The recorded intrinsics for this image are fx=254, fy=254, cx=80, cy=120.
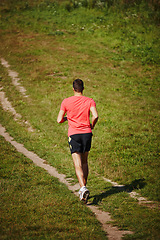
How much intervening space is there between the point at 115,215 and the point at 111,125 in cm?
833

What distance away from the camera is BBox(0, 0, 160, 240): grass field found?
20.5 ft

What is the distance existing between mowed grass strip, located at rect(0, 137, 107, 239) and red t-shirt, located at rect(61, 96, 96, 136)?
67.2 inches

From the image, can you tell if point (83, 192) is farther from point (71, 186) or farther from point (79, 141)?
point (71, 186)

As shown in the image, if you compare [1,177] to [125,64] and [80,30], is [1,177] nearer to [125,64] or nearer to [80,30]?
[125,64]

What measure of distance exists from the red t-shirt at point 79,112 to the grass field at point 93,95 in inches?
69.3

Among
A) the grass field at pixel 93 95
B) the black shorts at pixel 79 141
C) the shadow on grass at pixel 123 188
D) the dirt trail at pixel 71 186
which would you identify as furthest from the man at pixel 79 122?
the shadow on grass at pixel 123 188

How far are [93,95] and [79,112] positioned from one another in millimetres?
12229

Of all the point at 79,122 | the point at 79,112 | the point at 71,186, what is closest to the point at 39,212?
the point at 79,122

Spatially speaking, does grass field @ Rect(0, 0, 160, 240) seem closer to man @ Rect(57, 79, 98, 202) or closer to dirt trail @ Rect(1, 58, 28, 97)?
dirt trail @ Rect(1, 58, 28, 97)

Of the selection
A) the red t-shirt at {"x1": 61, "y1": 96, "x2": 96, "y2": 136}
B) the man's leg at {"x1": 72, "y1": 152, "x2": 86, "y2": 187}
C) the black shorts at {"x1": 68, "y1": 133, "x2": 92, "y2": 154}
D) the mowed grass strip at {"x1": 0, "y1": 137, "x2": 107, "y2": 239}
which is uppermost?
the red t-shirt at {"x1": 61, "y1": 96, "x2": 96, "y2": 136}

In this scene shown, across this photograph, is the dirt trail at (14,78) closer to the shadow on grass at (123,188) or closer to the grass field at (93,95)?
the grass field at (93,95)

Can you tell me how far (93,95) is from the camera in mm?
18047

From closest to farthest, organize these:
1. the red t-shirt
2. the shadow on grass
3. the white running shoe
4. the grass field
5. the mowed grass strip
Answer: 1. the mowed grass strip
2. the white running shoe
3. the red t-shirt
4. the grass field
5. the shadow on grass

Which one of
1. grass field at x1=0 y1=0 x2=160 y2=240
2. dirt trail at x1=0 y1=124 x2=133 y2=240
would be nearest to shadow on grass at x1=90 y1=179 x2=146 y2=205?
grass field at x1=0 y1=0 x2=160 y2=240
